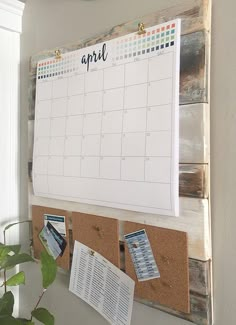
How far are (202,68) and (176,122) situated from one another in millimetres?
125

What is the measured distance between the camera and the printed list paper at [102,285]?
84 centimetres

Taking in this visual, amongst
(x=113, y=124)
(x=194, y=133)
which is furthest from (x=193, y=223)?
(x=113, y=124)

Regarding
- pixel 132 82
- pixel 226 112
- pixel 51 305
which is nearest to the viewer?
pixel 226 112

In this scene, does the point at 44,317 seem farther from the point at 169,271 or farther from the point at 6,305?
the point at 169,271

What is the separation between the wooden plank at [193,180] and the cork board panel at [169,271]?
96mm

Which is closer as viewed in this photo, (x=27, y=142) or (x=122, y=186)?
(x=122, y=186)

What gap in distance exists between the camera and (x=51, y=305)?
1.07 m

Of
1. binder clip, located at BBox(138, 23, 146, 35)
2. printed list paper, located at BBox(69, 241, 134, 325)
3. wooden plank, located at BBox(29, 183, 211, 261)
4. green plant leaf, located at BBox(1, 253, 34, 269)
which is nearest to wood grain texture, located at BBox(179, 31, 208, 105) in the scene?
binder clip, located at BBox(138, 23, 146, 35)

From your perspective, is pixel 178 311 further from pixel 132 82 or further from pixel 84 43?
pixel 84 43

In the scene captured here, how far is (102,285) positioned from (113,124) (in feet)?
1.45

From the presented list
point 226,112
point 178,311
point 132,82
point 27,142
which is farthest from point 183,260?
point 27,142

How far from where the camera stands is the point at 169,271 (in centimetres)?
75

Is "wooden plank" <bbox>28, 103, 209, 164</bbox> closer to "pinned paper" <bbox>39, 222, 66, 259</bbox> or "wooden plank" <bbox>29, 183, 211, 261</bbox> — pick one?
"wooden plank" <bbox>29, 183, 211, 261</bbox>

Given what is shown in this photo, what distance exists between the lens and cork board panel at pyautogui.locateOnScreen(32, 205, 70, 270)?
38.6 inches
